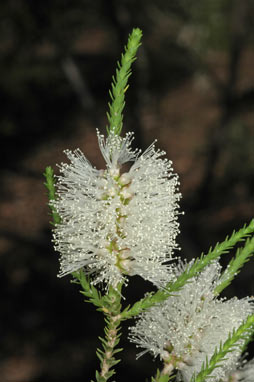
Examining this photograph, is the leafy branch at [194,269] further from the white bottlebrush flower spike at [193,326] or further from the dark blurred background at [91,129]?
the dark blurred background at [91,129]

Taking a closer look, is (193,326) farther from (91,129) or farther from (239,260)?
(91,129)

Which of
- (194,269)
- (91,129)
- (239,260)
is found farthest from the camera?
(91,129)

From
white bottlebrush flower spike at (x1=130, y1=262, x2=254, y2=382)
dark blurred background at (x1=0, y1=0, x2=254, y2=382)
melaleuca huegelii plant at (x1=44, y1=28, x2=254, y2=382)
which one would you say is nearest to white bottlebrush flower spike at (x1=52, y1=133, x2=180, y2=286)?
melaleuca huegelii plant at (x1=44, y1=28, x2=254, y2=382)

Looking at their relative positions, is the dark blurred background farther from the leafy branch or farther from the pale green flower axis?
the pale green flower axis

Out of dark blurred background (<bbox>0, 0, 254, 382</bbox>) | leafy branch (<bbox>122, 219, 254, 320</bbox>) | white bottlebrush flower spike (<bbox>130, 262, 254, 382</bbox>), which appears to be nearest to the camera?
leafy branch (<bbox>122, 219, 254, 320</bbox>)

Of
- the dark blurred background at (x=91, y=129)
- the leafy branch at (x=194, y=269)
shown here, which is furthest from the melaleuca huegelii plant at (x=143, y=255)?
the dark blurred background at (x=91, y=129)

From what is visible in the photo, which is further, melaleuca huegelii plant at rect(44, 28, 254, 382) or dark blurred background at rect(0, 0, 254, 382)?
dark blurred background at rect(0, 0, 254, 382)

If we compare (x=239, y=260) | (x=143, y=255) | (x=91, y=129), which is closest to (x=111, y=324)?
(x=143, y=255)
